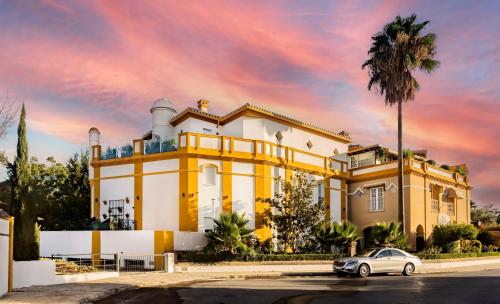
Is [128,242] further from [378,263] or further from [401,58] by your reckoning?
[401,58]

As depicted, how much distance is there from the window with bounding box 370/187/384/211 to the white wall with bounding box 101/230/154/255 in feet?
62.6

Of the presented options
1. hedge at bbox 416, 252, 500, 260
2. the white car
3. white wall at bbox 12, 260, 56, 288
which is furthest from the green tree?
white wall at bbox 12, 260, 56, 288

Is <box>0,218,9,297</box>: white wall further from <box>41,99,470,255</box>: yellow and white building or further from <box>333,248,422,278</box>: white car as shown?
<box>333,248,422,278</box>: white car

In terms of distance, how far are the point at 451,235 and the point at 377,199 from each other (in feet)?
19.8

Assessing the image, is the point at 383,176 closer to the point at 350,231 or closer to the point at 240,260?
the point at 350,231

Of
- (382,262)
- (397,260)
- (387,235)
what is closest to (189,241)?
(382,262)

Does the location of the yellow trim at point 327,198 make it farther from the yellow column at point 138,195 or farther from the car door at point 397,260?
the yellow column at point 138,195

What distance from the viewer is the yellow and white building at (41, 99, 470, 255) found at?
101 feet

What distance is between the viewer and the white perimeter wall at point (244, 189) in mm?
33344

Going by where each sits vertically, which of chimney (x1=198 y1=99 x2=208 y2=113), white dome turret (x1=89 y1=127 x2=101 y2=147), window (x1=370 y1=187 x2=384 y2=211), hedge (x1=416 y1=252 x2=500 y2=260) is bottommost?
hedge (x1=416 y1=252 x2=500 y2=260)

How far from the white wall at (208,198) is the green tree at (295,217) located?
3.47 meters

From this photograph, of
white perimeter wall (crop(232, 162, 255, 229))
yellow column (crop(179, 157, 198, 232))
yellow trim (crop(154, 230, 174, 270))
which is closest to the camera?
yellow trim (crop(154, 230, 174, 270))

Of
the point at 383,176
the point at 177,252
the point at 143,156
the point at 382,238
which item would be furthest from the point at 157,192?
the point at 383,176

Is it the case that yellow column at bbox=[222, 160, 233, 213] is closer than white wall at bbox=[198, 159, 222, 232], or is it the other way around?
white wall at bbox=[198, 159, 222, 232]
